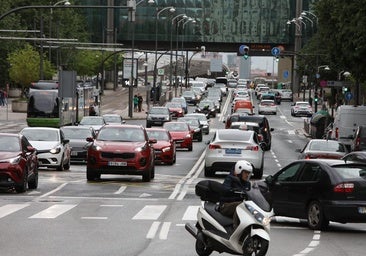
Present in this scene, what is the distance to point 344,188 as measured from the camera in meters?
19.6

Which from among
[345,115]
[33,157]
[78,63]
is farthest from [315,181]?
[78,63]

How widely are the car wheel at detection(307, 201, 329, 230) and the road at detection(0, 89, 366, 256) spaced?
176 mm

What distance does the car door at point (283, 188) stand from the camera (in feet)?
69.0

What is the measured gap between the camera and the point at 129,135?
107ft

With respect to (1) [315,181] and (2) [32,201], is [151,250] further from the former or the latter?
(2) [32,201]

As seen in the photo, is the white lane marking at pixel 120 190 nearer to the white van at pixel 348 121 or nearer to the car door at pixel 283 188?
the car door at pixel 283 188

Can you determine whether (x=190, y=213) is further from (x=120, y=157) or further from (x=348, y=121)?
(x=348, y=121)

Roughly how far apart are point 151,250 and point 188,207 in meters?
8.21

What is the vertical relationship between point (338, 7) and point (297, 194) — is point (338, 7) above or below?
above

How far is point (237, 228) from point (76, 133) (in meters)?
30.6

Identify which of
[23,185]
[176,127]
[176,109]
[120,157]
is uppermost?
[120,157]

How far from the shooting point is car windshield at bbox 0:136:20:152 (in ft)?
90.5

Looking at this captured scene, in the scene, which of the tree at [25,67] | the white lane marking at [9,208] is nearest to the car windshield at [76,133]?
the white lane marking at [9,208]

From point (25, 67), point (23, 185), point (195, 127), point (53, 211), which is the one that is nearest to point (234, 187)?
point (53, 211)
